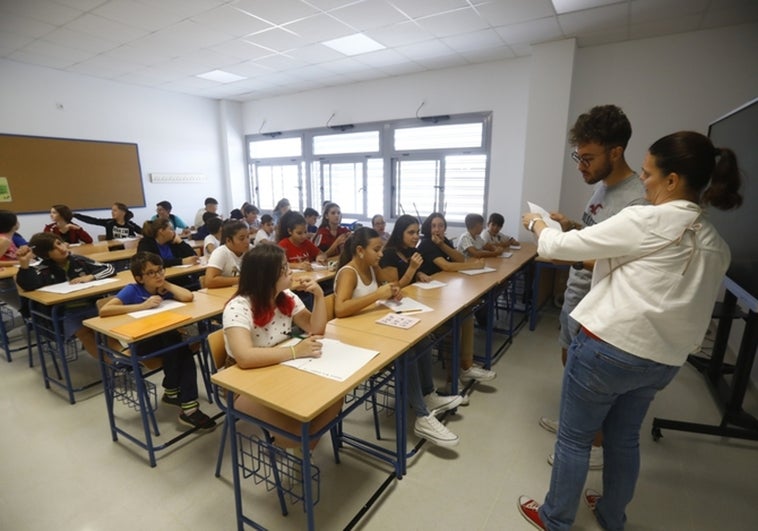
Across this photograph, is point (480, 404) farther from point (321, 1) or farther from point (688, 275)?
point (321, 1)

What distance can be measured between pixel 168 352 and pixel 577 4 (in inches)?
179

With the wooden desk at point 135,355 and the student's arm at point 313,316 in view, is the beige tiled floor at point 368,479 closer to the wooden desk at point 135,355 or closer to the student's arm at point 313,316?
the wooden desk at point 135,355

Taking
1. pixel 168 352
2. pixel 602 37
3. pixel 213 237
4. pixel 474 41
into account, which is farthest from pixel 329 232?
pixel 602 37

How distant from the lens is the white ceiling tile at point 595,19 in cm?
370

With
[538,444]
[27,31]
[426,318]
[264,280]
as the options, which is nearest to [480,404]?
[538,444]

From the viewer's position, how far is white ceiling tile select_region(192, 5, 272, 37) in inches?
148

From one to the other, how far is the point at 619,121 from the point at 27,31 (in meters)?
5.98

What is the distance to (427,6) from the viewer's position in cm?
365

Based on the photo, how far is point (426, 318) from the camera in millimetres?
2154

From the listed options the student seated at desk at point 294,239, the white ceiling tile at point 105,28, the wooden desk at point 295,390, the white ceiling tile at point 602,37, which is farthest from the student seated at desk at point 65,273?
the white ceiling tile at point 602,37

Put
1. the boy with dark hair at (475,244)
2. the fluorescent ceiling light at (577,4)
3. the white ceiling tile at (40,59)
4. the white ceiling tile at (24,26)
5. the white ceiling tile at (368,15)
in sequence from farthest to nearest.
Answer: the white ceiling tile at (40,59), the boy with dark hair at (475,244), the white ceiling tile at (24,26), the white ceiling tile at (368,15), the fluorescent ceiling light at (577,4)

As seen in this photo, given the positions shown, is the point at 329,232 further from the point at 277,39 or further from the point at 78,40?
the point at 78,40

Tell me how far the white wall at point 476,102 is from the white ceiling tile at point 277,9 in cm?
246

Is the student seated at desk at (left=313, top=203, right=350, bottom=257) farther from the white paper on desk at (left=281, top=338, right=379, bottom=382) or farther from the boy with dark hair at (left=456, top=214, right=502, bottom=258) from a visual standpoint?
the white paper on desk at (left=281, top=338, right=379, bottom=382)
